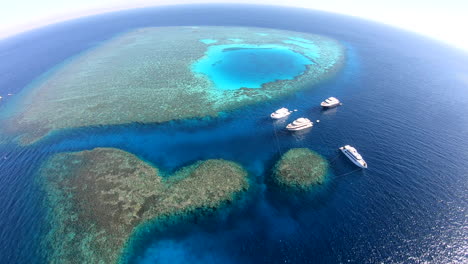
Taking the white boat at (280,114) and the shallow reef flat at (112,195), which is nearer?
the shallow reef flat at (112,195)

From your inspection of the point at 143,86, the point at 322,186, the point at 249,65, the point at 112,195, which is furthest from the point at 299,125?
the point at 143,86

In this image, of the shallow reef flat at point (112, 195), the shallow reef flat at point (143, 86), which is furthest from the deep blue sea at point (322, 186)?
the shallow reef flat at point (143, 86)

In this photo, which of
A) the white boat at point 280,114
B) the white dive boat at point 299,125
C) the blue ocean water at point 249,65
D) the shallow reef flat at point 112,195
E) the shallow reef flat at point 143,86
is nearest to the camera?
the shallow reef flat at point 112,195

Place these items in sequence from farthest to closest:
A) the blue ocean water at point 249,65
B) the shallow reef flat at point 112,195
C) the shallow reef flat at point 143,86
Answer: the blue ocean water at point 249,65 < the shallow reef flat at point 143,86 < the shallow reef flat at point 112,195

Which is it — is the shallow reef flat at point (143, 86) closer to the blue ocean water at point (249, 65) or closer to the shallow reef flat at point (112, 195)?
the blue ocean water at point (249, 65)

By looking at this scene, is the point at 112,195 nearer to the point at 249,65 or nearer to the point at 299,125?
the point at 299,125

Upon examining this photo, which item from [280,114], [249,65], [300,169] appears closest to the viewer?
[300,169]

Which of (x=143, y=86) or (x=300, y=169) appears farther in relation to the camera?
(x=143, y=86)
